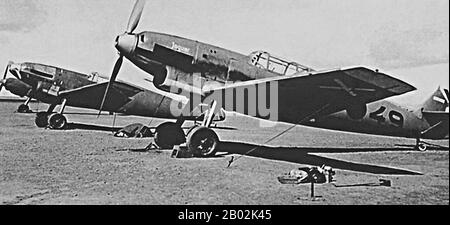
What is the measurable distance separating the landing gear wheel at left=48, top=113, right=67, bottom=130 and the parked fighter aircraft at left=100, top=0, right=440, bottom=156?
66cm

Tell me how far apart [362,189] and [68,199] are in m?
1.24

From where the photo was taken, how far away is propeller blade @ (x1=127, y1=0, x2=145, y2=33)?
2133mm

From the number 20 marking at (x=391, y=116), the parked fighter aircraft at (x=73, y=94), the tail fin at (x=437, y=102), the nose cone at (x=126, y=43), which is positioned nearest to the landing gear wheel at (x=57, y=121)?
the parked fighter aircraft at (x=73, y=94)

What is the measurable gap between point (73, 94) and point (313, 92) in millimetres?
2078

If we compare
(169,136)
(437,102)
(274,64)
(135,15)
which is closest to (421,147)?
(437,102)

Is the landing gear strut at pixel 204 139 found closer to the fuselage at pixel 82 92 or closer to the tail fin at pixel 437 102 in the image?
the fuselage at pixel 82 92

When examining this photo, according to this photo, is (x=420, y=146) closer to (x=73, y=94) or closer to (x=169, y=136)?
(x=169, y=136)

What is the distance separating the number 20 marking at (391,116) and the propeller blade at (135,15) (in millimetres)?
1504

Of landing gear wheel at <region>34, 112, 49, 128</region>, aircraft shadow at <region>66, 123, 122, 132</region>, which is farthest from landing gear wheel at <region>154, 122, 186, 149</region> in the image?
landing gear wheel at <region>34, 112, 49, 128</region>

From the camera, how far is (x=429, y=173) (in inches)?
82.7

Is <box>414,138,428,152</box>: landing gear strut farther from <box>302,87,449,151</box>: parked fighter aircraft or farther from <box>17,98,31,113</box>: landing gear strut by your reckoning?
<box>17,98,31,113</box>: landing gear strut

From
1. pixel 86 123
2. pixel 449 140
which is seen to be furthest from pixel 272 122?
pixel 86 123
